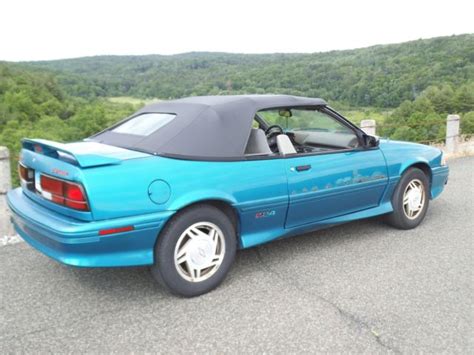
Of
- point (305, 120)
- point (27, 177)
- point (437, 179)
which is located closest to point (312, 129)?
point (305, 120)

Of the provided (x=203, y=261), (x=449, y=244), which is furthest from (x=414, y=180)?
(x=203, y=261)

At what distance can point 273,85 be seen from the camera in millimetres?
23797

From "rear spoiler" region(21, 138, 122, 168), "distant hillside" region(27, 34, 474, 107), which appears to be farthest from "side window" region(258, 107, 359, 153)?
"distant hillside" region(27, 34, 474, 107)

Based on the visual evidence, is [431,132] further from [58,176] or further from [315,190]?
[58,176]

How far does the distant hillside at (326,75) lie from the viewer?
997 inches

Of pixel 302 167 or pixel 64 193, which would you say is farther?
pixel 302 167

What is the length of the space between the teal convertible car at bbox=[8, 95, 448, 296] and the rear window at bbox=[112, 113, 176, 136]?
18mm

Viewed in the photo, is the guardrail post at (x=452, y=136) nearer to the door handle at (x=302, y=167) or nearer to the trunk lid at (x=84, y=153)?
the door handle at (x=302, y=167)

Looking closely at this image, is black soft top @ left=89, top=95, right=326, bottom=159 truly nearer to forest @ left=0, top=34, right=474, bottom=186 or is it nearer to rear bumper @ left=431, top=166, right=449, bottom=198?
rear bumper @ left=431, top=166, right=449, bottom=198

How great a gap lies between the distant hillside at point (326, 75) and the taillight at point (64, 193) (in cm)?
1318

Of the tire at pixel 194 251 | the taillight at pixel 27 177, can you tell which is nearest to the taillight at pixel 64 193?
the taillight at pixel 27 177

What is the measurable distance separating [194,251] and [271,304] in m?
0.64

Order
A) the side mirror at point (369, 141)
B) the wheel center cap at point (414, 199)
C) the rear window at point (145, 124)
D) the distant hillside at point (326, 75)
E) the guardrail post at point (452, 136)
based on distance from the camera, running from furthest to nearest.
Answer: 1. the distant hillside at point (326, 75)
2. the guardrail post at point (452, 136)
3. the wheel center cap at point (414, 199)
4. the side mirror at point (369, 141)
5. the rear window at point (145, 124)

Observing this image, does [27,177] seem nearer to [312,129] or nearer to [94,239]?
[94,239]
